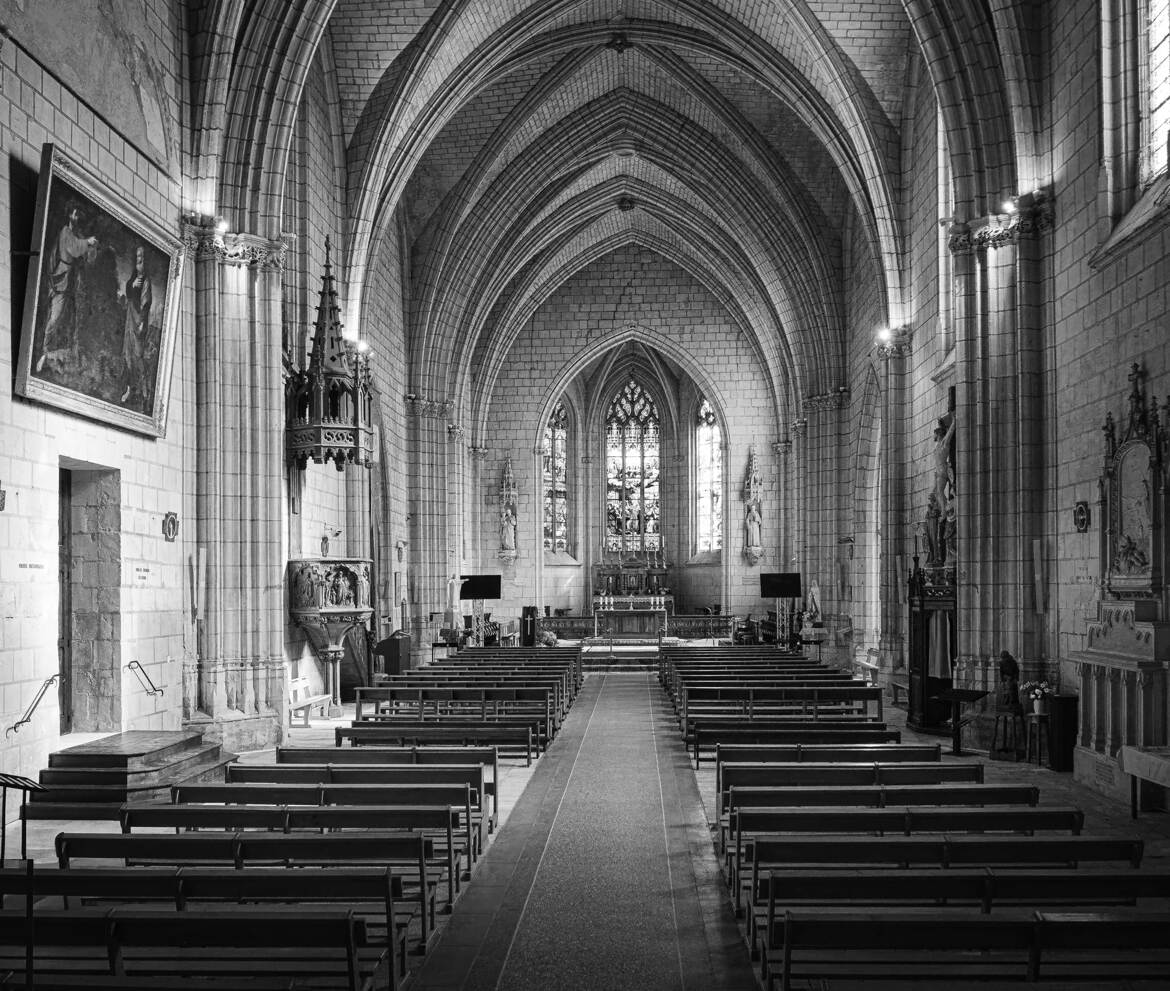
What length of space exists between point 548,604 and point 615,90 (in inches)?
816

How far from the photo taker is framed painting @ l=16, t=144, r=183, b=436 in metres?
10.8

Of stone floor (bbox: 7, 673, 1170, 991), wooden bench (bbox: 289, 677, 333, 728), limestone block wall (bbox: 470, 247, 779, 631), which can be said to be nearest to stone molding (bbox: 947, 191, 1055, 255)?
stone floor (bbox: 7, 673, 1170, 991)

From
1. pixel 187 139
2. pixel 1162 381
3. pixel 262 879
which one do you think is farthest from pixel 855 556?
pixel 262 879

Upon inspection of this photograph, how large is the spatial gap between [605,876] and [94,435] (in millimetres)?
7779

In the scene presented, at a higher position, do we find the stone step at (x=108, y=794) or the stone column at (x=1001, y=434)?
the stone column at (x=1001, y=434)

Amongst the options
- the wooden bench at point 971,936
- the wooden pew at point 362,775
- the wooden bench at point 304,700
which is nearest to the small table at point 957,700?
the wooden pew at point 362,775

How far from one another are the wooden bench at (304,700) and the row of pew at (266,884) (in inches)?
311

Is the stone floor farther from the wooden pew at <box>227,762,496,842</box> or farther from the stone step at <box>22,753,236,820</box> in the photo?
the wooden pew at <box>227,762,496,842</box>

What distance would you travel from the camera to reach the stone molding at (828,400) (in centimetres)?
3127

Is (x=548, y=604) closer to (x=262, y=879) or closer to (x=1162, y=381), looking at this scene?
(x=1162, y=381)

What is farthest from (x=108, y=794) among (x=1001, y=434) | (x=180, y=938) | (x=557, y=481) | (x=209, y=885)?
(x=557, y=481)

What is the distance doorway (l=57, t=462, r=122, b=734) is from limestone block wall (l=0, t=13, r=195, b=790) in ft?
0.20

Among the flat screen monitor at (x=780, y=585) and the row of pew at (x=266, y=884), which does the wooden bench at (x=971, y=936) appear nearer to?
the row of pew at (x=266, y=884)

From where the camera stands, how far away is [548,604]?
145 ft
